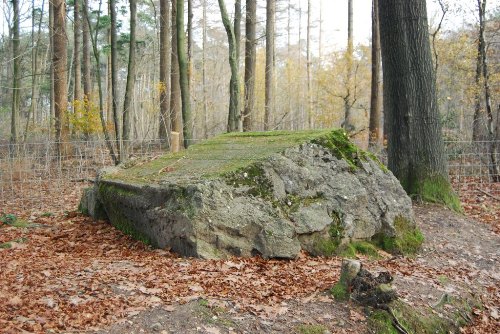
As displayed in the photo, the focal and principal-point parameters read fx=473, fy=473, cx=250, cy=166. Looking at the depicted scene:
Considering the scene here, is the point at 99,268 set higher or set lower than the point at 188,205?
lower

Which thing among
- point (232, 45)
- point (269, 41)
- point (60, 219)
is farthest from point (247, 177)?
point (269, 41)

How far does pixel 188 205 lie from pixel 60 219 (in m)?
3.30

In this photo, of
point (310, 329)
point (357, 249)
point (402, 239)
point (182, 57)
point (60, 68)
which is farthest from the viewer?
point (60, 68)

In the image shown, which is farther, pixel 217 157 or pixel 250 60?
Answer: pixel 250 60

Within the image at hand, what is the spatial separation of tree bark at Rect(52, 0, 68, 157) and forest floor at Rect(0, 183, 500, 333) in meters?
8.70

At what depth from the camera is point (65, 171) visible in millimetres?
10172

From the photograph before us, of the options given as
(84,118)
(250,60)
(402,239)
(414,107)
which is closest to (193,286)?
(402,239)

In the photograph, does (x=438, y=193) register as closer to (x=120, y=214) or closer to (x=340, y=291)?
(x=340, y=291)

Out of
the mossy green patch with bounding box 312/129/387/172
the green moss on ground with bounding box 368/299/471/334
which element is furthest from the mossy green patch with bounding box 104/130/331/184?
the green moss on ground with bounding box 368/299/471/334

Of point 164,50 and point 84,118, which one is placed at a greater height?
point 164,50

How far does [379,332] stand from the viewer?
12.2ft

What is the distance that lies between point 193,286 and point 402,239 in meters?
3.10

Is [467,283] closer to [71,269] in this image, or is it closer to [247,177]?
[247,177]

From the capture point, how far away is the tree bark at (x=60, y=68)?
573 inches
